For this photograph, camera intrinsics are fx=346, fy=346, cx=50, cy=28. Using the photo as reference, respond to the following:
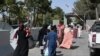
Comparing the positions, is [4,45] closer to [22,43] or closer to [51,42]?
[22,43]

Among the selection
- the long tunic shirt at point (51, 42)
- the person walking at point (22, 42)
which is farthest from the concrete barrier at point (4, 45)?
the long tunic shirt at point (51, 42)

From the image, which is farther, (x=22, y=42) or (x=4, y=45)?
(x=4, y=45)

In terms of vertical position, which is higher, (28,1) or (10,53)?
(28,1)

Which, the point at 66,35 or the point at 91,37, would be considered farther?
the point at 66,35

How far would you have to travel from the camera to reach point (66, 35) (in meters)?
23.2

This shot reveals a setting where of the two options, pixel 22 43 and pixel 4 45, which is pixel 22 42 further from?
pixel 4 45

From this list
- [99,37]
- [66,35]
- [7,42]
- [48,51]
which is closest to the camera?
[48,51]

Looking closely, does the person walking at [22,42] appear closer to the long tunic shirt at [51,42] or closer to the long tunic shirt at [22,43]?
the long tunic shirt at [22,43]

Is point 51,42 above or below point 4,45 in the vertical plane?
above

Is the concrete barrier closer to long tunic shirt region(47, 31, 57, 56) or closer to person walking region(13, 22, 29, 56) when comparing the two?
person walking region(13, 22, 29, 56)

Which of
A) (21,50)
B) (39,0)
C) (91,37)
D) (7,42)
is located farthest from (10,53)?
(39,0)

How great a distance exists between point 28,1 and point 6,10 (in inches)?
142

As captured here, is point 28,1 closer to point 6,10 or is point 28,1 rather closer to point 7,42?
point 6,10

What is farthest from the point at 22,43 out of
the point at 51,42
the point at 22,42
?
the point at 51,42
